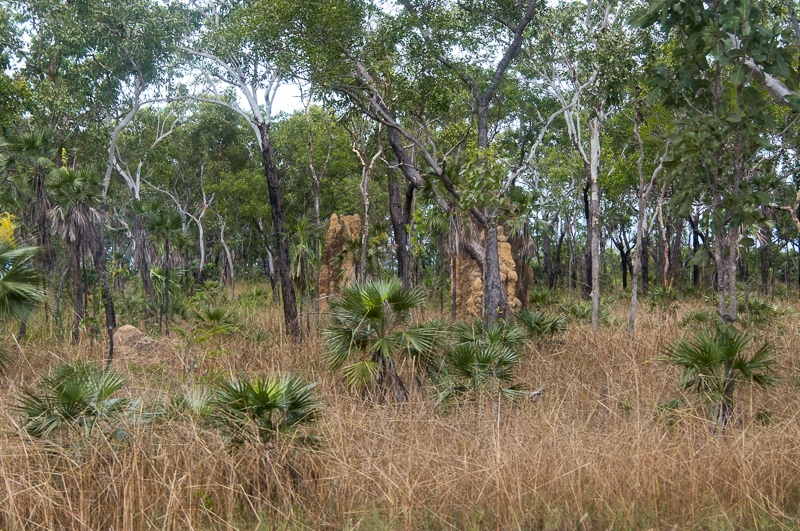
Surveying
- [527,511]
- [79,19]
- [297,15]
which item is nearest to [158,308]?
[79,19]

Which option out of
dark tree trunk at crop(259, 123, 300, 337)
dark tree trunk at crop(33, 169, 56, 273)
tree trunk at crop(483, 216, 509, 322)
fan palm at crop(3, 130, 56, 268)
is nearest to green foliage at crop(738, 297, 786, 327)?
tree trunk at crop(483, 216, 509, 322)

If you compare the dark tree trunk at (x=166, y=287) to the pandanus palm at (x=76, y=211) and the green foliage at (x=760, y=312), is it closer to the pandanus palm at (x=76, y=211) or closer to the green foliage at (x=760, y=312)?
the pandanus palm at (x=76, y=211)

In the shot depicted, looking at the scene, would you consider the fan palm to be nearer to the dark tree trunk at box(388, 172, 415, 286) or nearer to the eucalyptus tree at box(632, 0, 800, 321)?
the dark tree trunk at box(388, 172, 415, 286)

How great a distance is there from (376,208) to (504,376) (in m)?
28.9

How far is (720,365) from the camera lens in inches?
315

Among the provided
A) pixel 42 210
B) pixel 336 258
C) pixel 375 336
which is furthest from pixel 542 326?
pixel 42 210

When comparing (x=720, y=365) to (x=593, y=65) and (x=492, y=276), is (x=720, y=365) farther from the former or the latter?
(x=593, y=65)

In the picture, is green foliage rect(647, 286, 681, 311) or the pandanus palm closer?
the pandanus palm

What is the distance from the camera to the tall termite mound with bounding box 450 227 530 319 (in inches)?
795

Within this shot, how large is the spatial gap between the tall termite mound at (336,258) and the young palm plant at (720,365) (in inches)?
555

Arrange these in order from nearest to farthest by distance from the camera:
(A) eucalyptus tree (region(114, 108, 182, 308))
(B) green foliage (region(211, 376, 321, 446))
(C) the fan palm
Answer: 1. (B) green foliage (region(211, 376, 321, 446))
2. (C) the fan palm
3. (A) eucalyptus tree (region(114, 108, 182, 308))

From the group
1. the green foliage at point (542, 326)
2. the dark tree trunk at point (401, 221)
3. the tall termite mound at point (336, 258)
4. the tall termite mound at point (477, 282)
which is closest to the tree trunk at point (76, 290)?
the tall termite mound at point (336, 258)

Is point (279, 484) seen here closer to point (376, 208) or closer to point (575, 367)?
point (575, 367)

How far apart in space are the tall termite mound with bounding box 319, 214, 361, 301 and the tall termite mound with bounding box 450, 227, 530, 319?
3.06 metres
